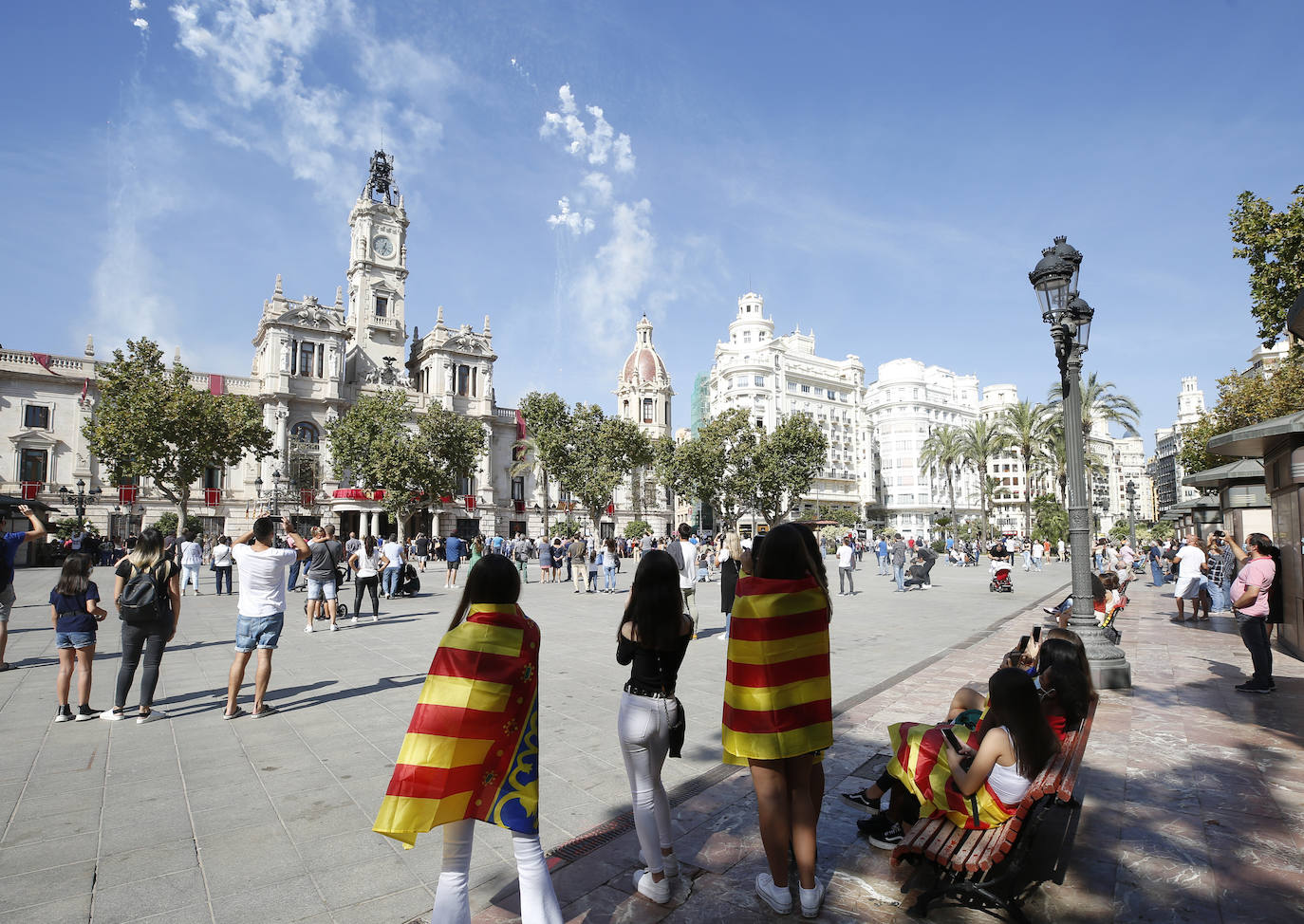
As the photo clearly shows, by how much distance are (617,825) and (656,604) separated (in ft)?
5.80

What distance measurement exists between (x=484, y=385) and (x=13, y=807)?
53892 millimetres

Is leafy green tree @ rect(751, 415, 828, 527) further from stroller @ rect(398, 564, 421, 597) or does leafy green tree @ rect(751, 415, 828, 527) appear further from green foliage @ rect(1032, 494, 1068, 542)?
stroller @ rect(398, 564, 421, 597)

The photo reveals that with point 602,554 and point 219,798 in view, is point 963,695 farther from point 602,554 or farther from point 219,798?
point 602,554

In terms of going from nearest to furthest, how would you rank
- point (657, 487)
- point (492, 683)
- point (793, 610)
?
point (492, 683) < point (793, 610) < point (657, 487)

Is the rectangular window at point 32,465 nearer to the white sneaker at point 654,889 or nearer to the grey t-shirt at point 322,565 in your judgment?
the grey t-shirt at point 322,565

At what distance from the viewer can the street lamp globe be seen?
306 inches

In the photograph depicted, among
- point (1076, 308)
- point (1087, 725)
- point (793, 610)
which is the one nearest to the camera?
point (793, 610)

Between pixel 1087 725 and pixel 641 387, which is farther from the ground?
pixel 641 387

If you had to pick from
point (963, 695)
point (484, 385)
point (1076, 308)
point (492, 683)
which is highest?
point (484, 385)

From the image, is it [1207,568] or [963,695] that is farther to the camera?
[1207,568]

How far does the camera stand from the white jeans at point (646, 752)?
312 centimetres

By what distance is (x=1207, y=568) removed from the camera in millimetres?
13172

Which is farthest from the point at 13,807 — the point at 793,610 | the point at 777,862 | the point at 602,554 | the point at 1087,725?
the point at 602,554

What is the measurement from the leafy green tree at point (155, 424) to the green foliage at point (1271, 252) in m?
37.4
